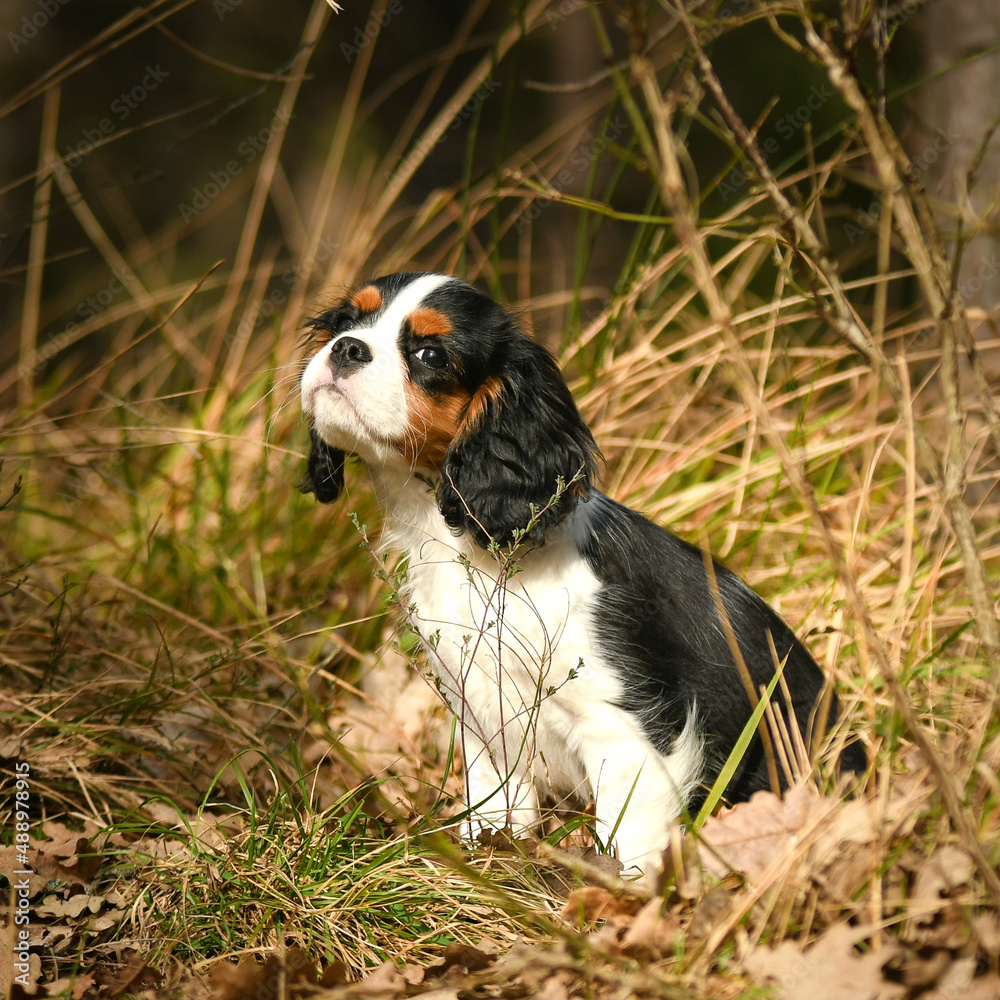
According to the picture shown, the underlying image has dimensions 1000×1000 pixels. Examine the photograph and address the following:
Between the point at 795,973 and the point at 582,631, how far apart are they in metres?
1.17

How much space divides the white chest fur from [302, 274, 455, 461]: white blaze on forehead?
0.87 ft

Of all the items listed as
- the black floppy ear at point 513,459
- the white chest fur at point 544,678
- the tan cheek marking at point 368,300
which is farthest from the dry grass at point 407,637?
the black floppy ear at point 513,459

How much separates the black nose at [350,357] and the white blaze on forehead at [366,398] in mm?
13

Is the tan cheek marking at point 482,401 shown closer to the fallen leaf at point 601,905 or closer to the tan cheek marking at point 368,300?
the tan cheek marking at point 368,300

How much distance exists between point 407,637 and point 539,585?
41.2 inches

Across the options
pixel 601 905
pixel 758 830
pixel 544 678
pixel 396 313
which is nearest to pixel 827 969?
pixel 758 830

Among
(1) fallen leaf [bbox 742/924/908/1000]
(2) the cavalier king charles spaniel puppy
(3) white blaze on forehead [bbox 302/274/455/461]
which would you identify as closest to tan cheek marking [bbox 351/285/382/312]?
(2) the cavalier king charles spaniel puppy

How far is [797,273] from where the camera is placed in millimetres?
4652

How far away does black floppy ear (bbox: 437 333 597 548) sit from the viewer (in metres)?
2.81

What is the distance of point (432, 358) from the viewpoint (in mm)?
2863

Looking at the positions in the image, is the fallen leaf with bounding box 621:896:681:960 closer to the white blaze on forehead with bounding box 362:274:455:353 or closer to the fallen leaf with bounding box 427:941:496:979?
the fallen leaf with bounding box 427:941:496:979

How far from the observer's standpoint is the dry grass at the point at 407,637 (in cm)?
192

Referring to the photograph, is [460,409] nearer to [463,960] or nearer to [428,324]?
[428,324]

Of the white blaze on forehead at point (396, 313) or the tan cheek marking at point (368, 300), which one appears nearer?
the white blaze on forehead at point (396, 313)
